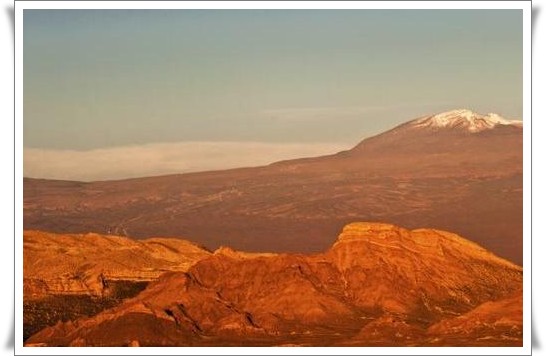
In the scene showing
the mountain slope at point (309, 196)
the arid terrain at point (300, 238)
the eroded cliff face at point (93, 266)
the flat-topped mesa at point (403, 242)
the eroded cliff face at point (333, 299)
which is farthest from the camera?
the eroded cliff face at point (93, 266)

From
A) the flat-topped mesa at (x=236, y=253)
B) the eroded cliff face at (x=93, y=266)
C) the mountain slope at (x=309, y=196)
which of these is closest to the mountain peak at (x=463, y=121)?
the mountain slope at (x=309, y=196)

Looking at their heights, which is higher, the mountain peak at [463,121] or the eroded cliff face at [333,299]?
the mountain peak at [463,121]

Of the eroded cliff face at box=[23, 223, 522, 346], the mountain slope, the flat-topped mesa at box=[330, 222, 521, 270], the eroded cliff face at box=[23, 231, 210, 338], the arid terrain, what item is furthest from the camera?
the eroded cliff face at box=[23, 231, 210, 338]

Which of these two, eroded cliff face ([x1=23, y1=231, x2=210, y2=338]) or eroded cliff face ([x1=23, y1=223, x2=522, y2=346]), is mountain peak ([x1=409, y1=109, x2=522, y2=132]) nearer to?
eroded cliff face ([x1=23, y1=223, x2=522, y2=346])

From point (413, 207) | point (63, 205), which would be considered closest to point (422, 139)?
point (413, 207)

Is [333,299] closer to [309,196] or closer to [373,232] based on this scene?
[373,232]

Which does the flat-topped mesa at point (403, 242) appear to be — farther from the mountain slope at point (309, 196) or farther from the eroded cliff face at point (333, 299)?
the mountain slope at point (309, 196)

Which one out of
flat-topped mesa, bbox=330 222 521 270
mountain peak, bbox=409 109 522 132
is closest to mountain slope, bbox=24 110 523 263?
mountain peak, bbox=409 109 522 132

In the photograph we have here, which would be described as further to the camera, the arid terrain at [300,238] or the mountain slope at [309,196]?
the mountain slope at [309,196]
